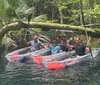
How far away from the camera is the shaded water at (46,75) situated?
40.8 feet

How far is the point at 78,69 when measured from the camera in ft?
50.5

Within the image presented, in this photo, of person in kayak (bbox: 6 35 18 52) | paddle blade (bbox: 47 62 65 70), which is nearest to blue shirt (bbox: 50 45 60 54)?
paddle blade (bbox: 47 62 65 70)

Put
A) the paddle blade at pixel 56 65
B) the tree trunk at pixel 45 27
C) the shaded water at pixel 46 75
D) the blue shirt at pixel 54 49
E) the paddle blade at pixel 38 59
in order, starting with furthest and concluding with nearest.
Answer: the blue shirt at pixel 54 49 < the paddle blade at pixel 38 59 < the paddle blade at pixel 56 65 < the tree trunk at pixel 45 27 < the shaded water at pixel 46 75

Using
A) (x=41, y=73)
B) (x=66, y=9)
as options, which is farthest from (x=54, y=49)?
(x=66, y=9)

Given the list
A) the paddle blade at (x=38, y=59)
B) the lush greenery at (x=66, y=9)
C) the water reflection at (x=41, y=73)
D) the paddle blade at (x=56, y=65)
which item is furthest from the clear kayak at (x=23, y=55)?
the lush greenery at (x=66, y=9)

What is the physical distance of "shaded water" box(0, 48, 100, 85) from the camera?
12430mm

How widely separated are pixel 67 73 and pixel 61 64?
3.99 feet

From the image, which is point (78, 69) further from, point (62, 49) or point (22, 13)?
point (22, 13)

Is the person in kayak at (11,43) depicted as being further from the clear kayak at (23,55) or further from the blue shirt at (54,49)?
the blue shirt at (54,49)

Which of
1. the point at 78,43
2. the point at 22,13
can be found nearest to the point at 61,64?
the point at 78,43

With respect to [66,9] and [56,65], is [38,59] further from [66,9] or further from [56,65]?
[66,9]

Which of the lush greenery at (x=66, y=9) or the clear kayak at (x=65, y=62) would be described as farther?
the lush greenery at (x=66, y=9)

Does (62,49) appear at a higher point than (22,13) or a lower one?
lower

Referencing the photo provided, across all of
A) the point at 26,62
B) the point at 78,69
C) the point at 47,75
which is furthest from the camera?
the point at 26,62
